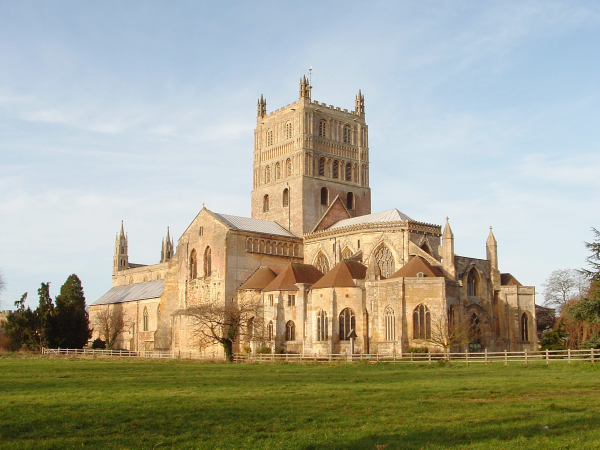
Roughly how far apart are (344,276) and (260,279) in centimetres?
1003

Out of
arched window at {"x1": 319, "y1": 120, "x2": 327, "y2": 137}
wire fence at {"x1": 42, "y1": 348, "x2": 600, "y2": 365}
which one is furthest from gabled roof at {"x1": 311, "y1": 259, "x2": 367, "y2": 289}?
arched window at {"x1": 319, "y1": 120, "x2": 327, "y2": 137}

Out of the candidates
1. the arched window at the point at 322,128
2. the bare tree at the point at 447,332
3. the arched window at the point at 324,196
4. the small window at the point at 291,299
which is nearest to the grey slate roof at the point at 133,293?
the arched window at the point at 324,196

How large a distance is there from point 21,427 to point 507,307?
165 ft

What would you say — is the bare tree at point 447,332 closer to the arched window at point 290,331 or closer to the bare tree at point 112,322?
the arched window at point 290,331

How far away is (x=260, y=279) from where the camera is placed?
6159 cm

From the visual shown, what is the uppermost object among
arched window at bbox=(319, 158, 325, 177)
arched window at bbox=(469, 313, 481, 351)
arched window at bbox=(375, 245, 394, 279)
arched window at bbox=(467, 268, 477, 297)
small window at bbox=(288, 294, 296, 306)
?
arched window at bbox=(319, 158, 325, 177)

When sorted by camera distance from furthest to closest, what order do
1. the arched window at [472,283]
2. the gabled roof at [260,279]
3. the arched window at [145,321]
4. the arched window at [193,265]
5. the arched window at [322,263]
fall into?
the arched window at [145,321] < the arched window at [193,265] < the arched window at [322,263] < the gabled roof at [260,279] < the arched window at [472,283]

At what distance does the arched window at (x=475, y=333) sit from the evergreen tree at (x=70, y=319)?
133ft

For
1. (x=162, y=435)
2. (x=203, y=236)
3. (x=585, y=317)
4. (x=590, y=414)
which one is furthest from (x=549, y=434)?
(x=203, y=236)

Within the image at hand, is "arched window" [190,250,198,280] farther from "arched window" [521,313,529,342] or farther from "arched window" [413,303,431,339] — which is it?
"arched window" [521,313,529,342]

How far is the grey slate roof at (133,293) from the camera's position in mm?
92975

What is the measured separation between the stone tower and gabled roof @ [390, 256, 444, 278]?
1813cm

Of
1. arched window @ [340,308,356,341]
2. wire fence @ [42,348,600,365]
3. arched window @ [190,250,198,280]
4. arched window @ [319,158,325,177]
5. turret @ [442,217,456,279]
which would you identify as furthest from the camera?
arched window @ [319,158,325,177]

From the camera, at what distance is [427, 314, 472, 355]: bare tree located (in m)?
47.9
